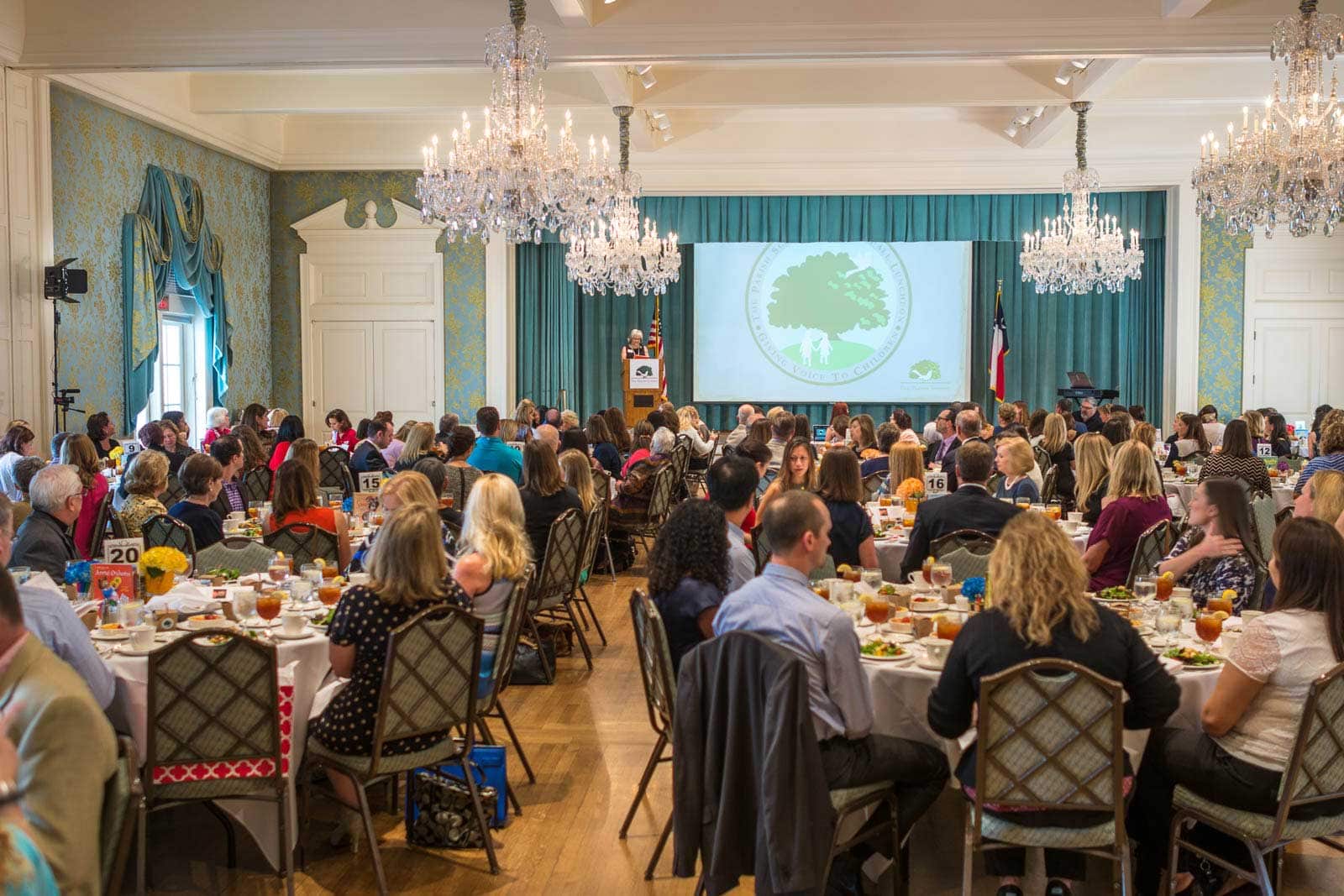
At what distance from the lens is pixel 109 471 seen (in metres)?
10.2

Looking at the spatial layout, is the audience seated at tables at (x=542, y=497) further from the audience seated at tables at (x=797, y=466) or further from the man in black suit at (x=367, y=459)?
the man in black suit at (x=367, y=459)

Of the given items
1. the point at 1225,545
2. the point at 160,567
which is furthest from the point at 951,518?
the point at 160,567

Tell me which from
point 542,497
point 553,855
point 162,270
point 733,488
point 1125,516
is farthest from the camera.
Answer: point 162,270

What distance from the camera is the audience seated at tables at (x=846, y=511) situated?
19.6ft

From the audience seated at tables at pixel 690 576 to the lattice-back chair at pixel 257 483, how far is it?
5.62 metres

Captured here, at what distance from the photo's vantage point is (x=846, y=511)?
6.00 meters

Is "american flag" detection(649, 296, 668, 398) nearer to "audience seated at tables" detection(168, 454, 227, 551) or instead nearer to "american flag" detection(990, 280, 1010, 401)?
"american flag" detection(990, 280, 1010, 401)

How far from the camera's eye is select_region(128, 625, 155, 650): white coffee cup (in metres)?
4.23

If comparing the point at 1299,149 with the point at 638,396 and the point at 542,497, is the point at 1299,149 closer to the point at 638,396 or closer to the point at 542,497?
the point at 542,497

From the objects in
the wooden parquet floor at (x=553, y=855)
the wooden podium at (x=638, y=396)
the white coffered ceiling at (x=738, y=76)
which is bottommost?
the wooden parquet floor at (x=553, y=855)

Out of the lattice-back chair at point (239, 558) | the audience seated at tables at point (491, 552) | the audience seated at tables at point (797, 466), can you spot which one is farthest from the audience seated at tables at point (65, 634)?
the audience seated at tables at point (797, 466)

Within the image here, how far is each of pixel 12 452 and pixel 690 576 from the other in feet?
20.5

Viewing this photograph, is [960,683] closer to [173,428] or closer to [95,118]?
[173,428]

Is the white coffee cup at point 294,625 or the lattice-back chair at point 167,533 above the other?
the lattice-back chair at point 167,533
